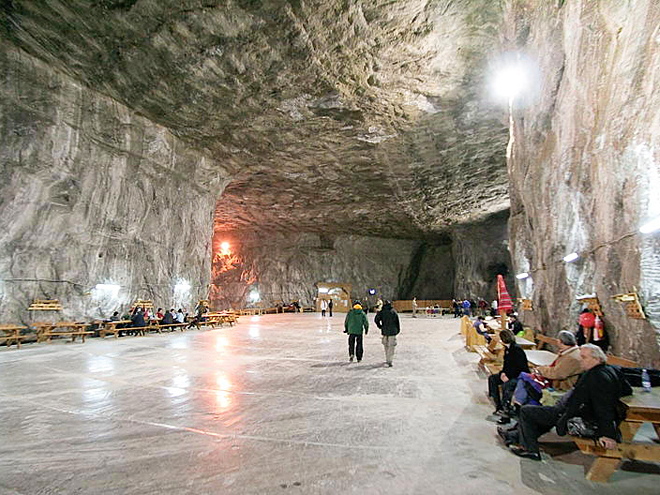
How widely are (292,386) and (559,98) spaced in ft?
25.8

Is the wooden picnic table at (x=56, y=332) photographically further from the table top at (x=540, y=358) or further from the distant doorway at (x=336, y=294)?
the distant doorway at (x=336, y=294)

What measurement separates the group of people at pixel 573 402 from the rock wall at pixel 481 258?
28.4 metres

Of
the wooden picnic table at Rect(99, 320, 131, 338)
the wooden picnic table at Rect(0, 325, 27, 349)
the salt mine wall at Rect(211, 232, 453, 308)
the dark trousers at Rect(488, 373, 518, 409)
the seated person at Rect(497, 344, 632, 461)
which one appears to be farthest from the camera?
the salt mine wall at Rect(211, 232, 453, 308)

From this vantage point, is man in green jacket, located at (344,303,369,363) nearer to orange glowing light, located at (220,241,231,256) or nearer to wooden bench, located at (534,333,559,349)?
wooden bench, located at (534,333,559,349)

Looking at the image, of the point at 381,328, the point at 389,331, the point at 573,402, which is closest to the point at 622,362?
the point at 573,402

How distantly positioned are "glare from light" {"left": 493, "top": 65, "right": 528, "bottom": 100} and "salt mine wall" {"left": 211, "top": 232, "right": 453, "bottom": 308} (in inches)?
965

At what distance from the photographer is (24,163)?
1154 centimetres

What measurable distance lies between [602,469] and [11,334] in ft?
48.2

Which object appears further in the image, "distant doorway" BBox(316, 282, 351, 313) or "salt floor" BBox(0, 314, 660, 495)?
"distant doorway" BBox(316, 282, 351, 313)

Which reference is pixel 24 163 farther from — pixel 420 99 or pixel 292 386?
pixel 420 99

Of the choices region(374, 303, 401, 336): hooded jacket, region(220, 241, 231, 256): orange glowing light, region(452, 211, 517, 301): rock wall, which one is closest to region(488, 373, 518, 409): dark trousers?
region(374, 303, 401, 336): hooded jacket

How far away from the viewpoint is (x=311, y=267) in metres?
35.7

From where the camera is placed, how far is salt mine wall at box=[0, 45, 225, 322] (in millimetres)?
11477

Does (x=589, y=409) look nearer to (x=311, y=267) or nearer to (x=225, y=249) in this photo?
(x=311, y=267)
